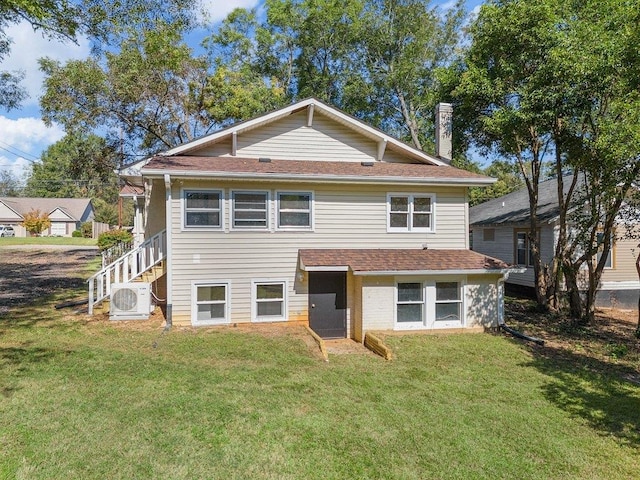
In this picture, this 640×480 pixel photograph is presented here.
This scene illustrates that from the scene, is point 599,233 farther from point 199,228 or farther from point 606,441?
point 199,228

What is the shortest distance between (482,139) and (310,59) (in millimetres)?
17433

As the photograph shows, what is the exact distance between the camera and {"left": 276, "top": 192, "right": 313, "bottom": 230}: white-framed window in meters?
11.3

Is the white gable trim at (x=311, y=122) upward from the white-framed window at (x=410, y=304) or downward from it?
upward

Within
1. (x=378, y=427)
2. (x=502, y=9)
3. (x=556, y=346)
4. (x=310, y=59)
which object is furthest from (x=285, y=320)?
(x=310, y=59)

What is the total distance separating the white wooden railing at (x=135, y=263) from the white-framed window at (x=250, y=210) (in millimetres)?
2453

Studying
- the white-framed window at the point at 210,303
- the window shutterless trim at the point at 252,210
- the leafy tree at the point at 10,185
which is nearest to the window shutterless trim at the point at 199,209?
the window shutterless trim at the point at 252,210

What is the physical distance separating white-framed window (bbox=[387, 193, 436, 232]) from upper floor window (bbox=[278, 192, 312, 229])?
2.54m

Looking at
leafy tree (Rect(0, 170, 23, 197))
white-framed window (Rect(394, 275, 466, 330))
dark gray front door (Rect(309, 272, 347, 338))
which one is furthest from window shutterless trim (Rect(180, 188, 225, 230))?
leafy tree (Rect(0, 170, 23, 197))

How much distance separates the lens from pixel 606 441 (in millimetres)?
5375

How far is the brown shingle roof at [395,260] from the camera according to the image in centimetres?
1049

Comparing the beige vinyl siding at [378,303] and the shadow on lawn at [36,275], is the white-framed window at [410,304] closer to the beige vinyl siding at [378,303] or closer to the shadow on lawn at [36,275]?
the beige vinyl siding at [378,303]

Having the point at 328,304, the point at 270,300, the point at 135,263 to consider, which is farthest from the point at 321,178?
the point at 135,263

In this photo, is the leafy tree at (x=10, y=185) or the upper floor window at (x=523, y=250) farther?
the leafy tree at (x=10, y=185)

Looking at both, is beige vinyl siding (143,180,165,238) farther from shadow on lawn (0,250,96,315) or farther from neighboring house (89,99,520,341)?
shadow on lawn (0,250,96,315)
